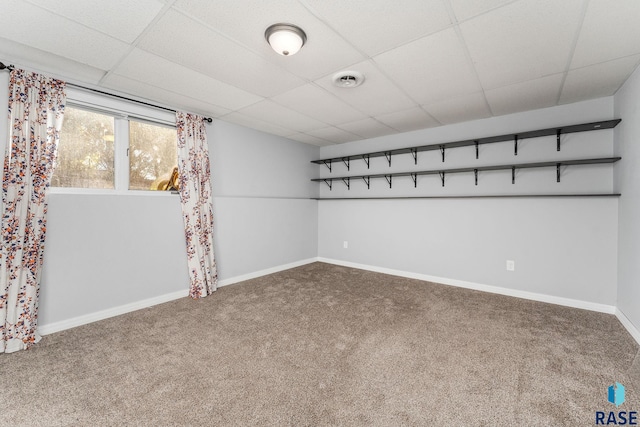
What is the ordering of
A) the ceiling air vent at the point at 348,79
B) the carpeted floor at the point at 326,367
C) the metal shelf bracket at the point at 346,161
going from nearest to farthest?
the carpeted floor at the point at 326,367, the ceiling air vent at the point at 348,79, the metal shelf bracket at the point at 346,161

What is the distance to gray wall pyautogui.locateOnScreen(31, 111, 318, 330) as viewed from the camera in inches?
95.3

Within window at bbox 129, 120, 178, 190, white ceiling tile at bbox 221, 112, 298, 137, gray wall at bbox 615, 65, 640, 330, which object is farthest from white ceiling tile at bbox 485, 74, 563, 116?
window at bbox 129, 120, 178, 190

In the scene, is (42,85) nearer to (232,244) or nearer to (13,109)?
(13,109)

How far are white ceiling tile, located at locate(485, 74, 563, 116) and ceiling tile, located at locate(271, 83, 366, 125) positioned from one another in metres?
1.48

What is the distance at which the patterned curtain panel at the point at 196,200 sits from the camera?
3.18 m

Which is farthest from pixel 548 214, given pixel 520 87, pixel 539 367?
pixel 539 367

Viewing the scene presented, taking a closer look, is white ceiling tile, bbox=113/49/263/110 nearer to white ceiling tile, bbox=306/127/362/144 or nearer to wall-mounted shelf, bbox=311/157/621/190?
white ceiling tile, bbox=306/127/362/144

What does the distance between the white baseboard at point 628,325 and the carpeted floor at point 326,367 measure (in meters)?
0.06

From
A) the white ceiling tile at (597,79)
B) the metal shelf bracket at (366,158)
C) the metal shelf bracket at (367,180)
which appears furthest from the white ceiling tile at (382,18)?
the metal shelf bracket at (367,180)

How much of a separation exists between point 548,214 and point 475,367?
2.26 m

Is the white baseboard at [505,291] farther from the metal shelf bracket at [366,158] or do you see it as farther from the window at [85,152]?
the window at [85,152]

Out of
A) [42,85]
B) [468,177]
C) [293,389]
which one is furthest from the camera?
[468,177]

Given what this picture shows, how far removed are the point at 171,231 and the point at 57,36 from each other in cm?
197

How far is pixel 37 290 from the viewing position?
220 cm
